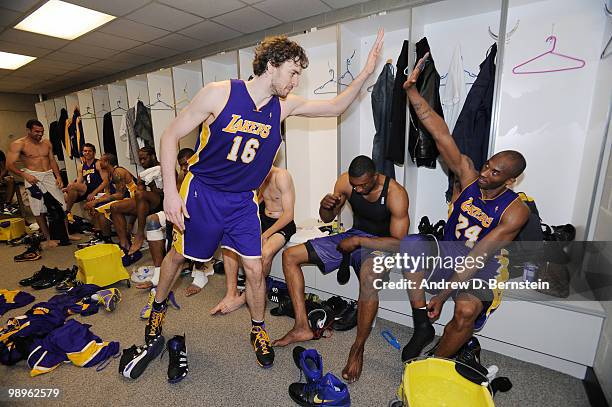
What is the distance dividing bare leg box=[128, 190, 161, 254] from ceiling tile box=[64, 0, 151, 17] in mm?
1729

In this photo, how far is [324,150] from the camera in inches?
128

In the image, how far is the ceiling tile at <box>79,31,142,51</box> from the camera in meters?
3.54

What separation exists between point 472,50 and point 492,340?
2037mm

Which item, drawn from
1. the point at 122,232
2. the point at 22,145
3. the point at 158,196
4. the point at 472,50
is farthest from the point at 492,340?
the point at 22,145

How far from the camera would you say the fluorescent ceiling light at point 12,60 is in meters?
4.35

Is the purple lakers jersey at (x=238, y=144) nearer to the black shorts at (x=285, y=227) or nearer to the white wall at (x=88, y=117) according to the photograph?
the black shorts at (x=285, y=227)

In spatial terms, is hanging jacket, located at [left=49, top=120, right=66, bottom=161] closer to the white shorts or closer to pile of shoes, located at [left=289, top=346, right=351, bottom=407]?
the white shorts

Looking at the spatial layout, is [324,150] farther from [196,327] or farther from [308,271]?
[196,327]

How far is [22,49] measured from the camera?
158 inches

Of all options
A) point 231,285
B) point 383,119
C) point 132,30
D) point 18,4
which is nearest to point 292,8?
point 383,119

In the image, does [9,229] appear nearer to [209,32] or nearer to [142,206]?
[142,206]

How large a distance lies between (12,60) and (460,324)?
6.48 meters

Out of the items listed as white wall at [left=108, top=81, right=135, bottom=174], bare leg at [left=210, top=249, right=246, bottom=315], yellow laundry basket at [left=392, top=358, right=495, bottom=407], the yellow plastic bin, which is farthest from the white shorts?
yellow laundry basket at [left=392, top=358, right=495, bottom=407]

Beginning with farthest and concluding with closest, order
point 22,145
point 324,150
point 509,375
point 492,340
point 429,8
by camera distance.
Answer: point 22,145 → point 324,150 → point 429,8 → point 492,340 → point 509,375
